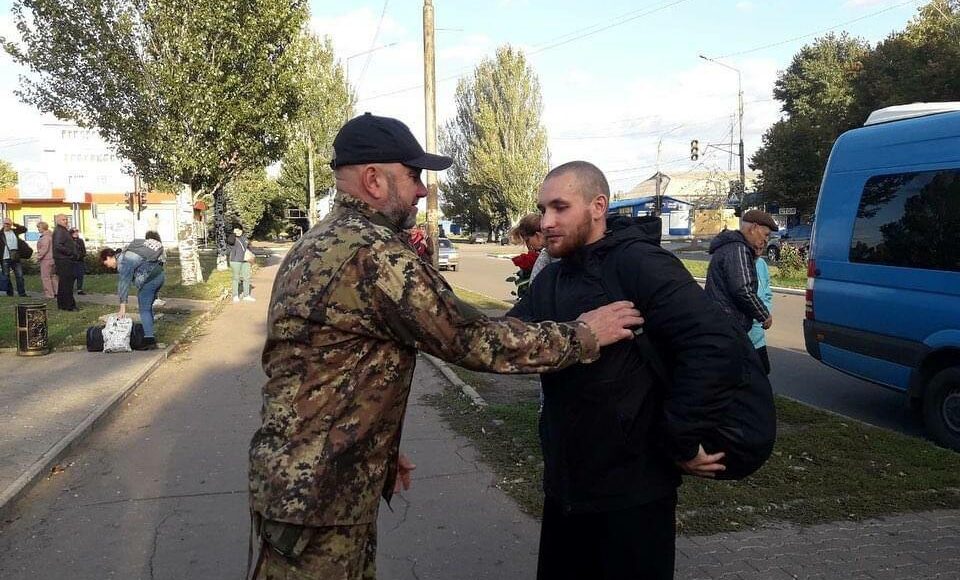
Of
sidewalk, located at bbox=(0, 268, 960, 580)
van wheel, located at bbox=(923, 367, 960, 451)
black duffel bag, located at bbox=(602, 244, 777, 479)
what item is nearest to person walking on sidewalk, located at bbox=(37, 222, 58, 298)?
sidewalk, located at bbox=(0, 268, 960, 580)

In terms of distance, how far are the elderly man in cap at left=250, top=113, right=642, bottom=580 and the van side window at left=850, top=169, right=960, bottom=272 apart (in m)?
5.08

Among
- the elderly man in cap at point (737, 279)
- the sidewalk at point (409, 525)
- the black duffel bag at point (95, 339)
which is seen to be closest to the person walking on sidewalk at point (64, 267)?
the black duffel bag at point (95, 339)

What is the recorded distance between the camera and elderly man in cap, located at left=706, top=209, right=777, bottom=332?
20.0ft

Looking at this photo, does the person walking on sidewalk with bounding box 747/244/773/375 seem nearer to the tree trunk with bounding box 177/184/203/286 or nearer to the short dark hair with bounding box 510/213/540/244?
the short dark hair with bounding box 510/213/540/244

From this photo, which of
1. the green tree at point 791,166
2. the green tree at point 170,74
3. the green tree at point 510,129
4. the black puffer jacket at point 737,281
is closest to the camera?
the black puffer jacket at point 737,281

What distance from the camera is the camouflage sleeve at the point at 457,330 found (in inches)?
85.7

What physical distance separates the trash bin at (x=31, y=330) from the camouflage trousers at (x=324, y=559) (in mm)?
10057

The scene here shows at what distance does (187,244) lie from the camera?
22859mm

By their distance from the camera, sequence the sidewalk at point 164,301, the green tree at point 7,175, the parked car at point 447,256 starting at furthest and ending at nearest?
the green tree at point 7,175
the parked car at point 447,256
the sidewalk at point 164,301

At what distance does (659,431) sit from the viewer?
2406mm

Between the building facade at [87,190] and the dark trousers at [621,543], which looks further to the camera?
the building facade at [87,190]

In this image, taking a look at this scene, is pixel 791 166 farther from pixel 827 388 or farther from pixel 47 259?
pixel 47 259

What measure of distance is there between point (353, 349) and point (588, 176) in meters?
0.98

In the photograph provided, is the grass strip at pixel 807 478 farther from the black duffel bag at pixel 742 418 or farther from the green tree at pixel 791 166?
the green tree at pixel 791 166
